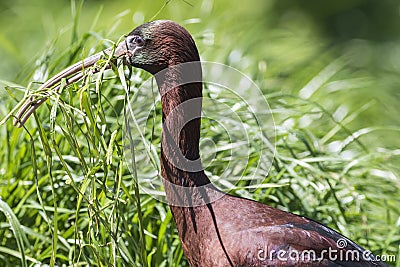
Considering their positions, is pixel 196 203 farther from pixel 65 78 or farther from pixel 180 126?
pixel 65 78

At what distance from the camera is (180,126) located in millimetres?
1796

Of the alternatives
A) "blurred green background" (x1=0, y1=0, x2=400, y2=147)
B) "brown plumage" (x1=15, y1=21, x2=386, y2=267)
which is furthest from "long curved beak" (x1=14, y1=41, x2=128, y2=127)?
"blurred green background" (x1=0, y1=0, x2=400, y2=147)

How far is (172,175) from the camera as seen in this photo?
5.88 feet

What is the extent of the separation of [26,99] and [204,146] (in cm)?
82

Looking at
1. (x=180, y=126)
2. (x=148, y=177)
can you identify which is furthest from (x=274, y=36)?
(x=180, y=126)

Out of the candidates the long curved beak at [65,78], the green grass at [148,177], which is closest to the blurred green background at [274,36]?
the green grass at [148,177]

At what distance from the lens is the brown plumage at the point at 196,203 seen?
67.6 inches

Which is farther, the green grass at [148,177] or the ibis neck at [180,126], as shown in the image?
the green grass at [148,177]

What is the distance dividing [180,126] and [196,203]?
0.59 ft

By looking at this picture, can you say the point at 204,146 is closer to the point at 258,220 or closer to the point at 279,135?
the point at 279,135

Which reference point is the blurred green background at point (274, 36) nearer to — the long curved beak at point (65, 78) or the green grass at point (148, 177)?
the green grass at point (148, 177)

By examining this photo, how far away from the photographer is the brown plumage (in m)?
1.72

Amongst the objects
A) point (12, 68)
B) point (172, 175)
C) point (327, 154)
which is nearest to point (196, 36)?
point (327, 154)

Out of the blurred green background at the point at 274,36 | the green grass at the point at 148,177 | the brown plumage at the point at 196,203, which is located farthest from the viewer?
the blurred green background at the point at 274,36
